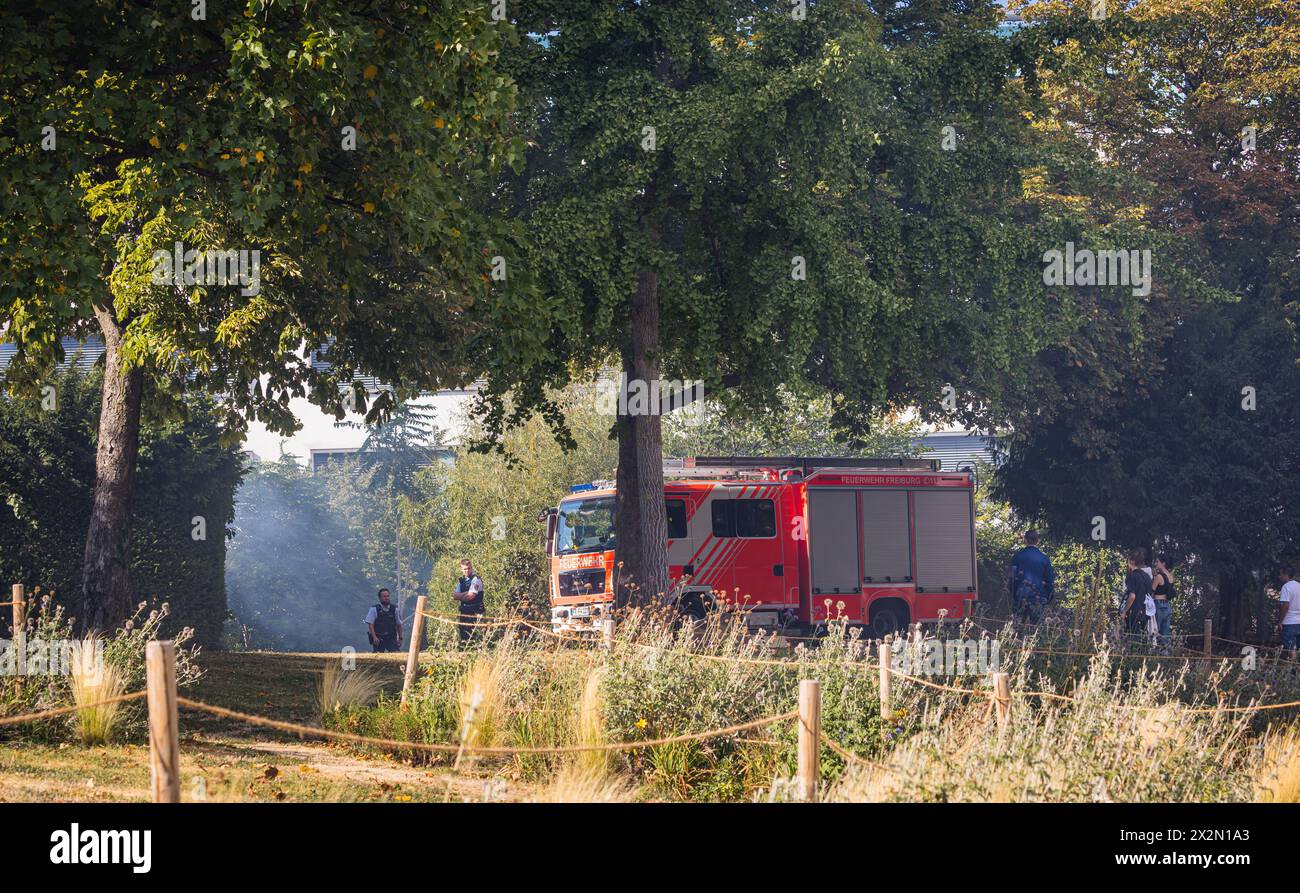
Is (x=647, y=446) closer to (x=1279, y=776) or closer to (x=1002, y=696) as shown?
(x=1002, y=696)

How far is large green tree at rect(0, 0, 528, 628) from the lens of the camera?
12.5 m

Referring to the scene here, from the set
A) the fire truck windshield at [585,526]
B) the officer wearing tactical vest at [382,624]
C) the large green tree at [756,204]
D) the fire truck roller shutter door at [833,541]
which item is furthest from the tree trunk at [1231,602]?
the officer wearing tactical vest at [382,624]

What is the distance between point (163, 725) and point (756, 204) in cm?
1495

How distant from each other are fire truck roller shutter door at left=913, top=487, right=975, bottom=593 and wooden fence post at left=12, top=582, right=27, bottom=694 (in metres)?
18.1

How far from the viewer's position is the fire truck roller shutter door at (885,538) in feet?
89.2

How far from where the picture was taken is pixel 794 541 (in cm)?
2620

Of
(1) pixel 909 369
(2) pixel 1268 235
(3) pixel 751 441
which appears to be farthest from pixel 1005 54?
(3) pixel 751 441

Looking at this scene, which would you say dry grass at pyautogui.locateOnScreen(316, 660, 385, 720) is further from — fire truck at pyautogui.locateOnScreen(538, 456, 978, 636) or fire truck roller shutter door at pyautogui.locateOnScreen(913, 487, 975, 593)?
fire truck roller shutter door at pyautogui.locateOnScreen(913, 487, 975, 593)

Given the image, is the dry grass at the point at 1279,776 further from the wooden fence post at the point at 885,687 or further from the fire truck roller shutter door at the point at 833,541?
the fire truck roller shutter door at the point at 833,541

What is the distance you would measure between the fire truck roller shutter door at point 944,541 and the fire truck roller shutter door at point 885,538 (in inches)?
15.4

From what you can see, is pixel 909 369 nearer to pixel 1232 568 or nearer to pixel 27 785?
pixel 1232 568

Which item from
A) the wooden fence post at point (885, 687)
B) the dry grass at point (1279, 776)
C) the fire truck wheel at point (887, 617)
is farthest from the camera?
the fire truck wheel at point (887, 617)

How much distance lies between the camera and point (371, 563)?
221 ft
